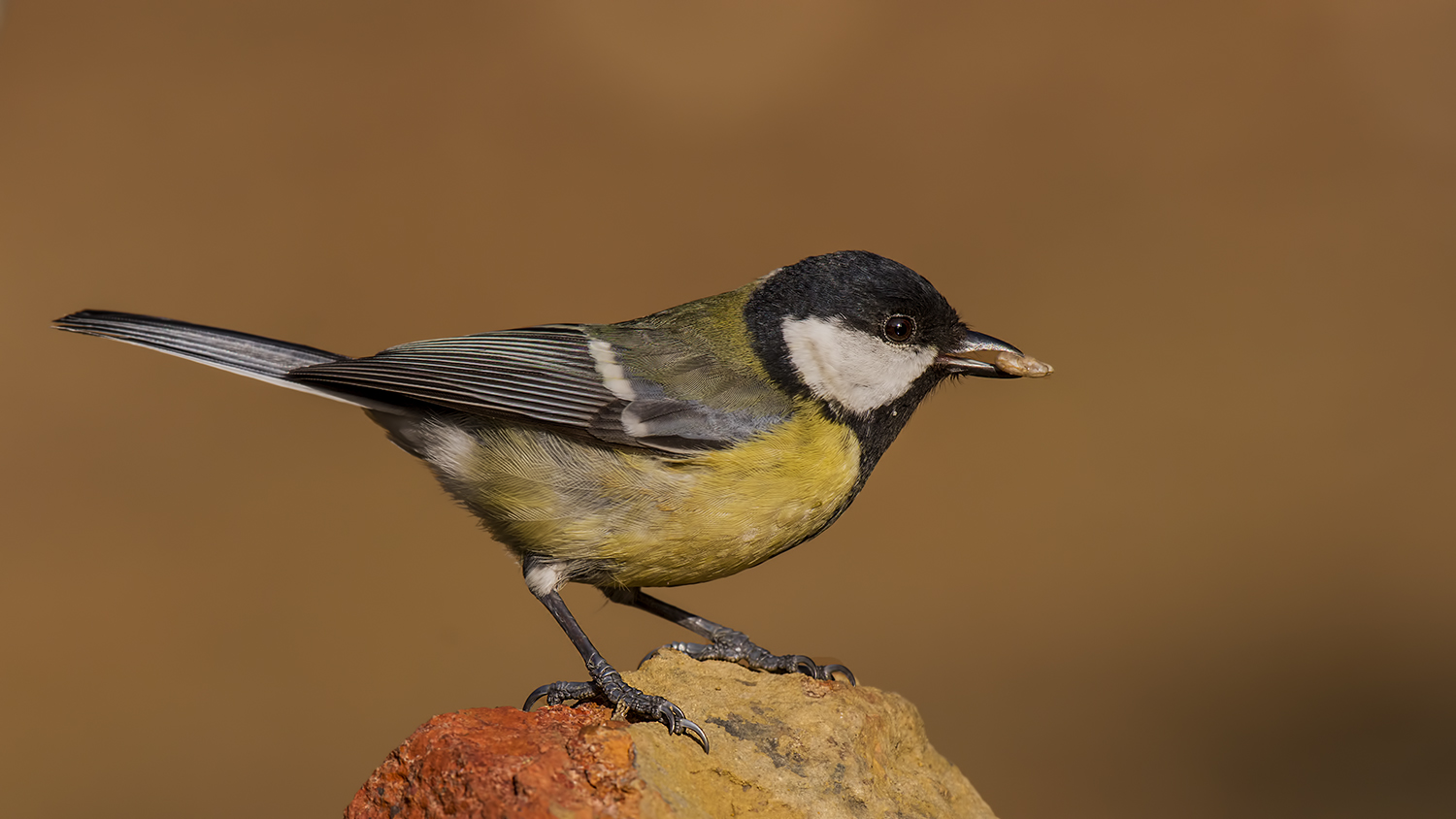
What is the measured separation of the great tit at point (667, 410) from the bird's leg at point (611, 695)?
1 cm

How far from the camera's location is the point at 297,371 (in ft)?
9.66

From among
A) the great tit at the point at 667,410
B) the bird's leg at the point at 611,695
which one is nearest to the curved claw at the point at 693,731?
the bird's leg at the point at 611,695

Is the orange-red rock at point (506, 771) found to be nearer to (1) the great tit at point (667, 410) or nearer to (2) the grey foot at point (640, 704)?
(2) the grey foot at point (640, 704)

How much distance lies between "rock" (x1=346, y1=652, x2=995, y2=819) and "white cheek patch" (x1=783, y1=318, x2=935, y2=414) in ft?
2.45

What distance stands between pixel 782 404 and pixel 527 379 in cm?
69

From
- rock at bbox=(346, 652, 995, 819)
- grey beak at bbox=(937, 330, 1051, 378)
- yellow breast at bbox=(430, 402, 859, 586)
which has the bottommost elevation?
rock at bbox=(346, 652, 995, 819)

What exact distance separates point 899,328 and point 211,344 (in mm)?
1884

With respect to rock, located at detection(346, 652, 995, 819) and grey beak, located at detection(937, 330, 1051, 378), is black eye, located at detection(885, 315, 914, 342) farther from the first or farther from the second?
rock, located at detection(346, 652, 995, 819)

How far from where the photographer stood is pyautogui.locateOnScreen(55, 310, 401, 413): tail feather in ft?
9.89

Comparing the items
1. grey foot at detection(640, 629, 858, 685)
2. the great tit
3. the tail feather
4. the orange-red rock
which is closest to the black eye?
the great tit

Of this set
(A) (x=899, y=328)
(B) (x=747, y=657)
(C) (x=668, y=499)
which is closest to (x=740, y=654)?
(B) (x=747, y=657)

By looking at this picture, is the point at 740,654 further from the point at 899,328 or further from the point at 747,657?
the point at 899,328

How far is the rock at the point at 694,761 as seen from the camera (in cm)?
208

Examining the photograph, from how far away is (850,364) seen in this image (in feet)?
9.52
